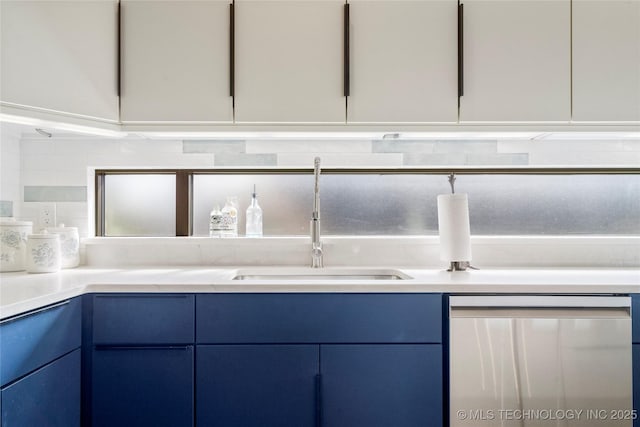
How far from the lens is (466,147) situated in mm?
2049

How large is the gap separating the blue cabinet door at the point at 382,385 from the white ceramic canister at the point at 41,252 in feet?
4.37

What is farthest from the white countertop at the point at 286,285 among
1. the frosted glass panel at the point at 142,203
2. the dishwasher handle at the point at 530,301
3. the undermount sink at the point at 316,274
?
the frosted glass panel at the point at 142,203

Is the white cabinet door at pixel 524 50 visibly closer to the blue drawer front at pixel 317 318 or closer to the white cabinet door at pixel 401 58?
the white cabinet door at pixel 401 58

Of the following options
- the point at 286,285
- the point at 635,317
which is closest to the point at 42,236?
the point at 286,285

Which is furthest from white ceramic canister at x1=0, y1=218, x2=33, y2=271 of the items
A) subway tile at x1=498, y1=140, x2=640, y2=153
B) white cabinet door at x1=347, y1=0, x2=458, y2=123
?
subway tile at x1=498, y1=140, x2=640, y2=153

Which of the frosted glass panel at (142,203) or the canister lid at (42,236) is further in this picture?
the frosted glass panel at (142,203)

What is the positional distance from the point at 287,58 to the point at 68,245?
4.67 ft

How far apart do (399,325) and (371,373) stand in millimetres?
212

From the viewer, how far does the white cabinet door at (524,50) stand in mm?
1736

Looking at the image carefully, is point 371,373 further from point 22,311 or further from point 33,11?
point 33,11

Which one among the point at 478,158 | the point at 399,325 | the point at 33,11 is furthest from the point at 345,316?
the point at 33,11

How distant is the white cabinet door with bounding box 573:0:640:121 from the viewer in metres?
1.74

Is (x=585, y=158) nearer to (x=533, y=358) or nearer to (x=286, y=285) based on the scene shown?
(x=533, y=358)

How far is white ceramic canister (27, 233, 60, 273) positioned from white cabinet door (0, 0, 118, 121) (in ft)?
1.92
